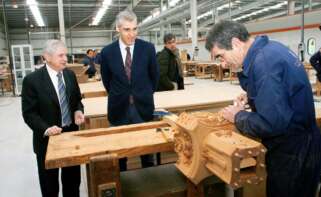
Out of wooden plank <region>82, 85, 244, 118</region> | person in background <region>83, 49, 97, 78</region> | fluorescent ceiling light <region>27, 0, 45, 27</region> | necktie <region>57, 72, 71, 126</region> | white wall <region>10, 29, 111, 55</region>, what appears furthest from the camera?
white wall <region>10, 29, 111, 55</region>

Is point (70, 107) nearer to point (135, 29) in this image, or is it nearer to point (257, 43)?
point (135, 29)

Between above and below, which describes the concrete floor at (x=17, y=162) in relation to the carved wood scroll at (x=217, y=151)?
below

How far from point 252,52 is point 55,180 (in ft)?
5.59

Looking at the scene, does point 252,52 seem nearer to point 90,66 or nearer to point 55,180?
point 55,180

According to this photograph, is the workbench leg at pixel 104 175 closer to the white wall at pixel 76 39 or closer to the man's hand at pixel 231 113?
the man's hand at pixel 231 113

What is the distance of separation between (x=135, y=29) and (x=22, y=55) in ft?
27.5

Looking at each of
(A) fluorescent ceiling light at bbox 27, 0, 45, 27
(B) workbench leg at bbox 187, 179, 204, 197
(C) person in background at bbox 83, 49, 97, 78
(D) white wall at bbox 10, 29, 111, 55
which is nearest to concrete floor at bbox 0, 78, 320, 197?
(B) workbench leg at bbox 187, 179, 204, 197

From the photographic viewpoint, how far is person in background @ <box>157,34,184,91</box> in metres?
4.09

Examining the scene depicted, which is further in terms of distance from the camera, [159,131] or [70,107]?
[70,107]

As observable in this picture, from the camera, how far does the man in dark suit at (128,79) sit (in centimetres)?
239

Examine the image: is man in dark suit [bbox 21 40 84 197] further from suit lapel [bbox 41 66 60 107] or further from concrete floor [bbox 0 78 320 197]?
concrete floor [bbox 0 78 320 197]

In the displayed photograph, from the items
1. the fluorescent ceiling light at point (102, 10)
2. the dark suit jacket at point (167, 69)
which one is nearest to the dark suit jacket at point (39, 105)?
the dark suit jacket at point (167, 69)

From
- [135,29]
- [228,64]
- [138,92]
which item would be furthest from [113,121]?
[228,64]

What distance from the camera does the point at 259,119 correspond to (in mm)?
1265
